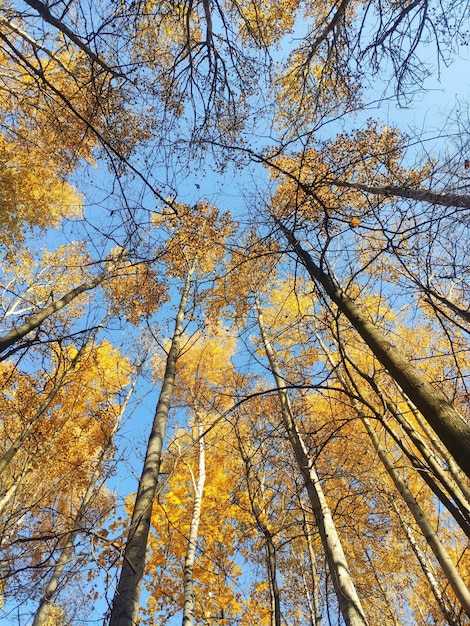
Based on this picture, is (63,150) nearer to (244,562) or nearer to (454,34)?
(454,34)

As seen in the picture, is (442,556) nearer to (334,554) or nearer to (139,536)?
(334,554)

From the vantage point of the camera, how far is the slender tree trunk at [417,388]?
1.61 m

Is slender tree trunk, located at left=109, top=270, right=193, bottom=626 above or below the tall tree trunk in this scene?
below

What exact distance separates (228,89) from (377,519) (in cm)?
974

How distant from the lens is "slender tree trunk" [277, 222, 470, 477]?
161cm

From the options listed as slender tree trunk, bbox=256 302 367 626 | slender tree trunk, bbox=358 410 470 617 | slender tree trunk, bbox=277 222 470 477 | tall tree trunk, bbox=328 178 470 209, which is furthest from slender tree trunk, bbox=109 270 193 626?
tall tree trunk, bbox=328 178 470 209

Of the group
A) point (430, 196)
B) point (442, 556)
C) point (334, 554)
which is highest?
point (430, 196)

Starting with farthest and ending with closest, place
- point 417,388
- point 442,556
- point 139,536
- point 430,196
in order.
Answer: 1. point 442,556
2. point 430,196
3. point 139,536
4. point 417,388

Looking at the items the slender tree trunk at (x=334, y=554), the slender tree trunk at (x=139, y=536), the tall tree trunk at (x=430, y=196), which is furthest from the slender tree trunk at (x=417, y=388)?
the slender tree trunk at (x=139, y=536)

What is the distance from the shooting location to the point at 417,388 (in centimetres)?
187

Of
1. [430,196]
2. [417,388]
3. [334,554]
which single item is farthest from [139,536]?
[430,196]

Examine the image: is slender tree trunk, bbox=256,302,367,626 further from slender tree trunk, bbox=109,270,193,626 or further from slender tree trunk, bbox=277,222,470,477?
slender tree trunk, bbox=109,270,193,626

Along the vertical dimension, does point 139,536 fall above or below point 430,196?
below

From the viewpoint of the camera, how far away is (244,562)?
823 cm
